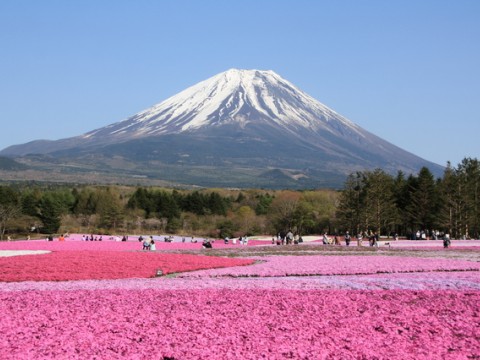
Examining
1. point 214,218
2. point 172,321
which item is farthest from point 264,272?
point 214,218

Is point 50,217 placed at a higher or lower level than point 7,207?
lower

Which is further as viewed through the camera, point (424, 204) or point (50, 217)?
point (50, 217)

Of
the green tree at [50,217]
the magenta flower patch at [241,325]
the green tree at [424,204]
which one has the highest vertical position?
A: the green tree at [424,204]

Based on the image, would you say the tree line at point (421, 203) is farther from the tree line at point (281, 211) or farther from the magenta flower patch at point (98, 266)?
the magenta flower patch at point (98, 266)

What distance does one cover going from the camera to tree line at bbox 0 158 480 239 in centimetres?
8219

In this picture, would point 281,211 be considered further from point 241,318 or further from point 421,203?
point 241,318

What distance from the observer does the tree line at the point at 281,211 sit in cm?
8219

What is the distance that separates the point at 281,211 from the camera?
110 m

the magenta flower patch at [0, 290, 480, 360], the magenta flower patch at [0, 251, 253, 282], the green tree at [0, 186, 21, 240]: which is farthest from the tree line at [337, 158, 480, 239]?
the magenta flower patch at [0, 290, 480, 360]

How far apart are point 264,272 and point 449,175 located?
192 ft

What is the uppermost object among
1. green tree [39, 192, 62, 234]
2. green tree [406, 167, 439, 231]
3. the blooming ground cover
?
green tree [406, 167, 439, 231]

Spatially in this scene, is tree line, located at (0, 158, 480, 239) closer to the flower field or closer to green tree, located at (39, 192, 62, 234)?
green tree, located at (39, 192, 62, 234)

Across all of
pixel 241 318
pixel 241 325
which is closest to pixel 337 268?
pixel 241 318

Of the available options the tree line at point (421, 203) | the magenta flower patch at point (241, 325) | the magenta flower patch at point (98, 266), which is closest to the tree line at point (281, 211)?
the tree line at point (421, 203)
